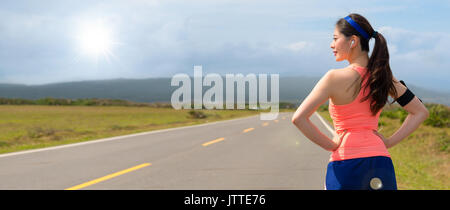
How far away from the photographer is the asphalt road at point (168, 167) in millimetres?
6785

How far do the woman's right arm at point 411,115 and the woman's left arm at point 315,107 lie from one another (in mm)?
469

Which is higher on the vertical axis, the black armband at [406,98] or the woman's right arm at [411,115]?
the black armband at [406,98]

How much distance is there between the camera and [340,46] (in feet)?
7.36

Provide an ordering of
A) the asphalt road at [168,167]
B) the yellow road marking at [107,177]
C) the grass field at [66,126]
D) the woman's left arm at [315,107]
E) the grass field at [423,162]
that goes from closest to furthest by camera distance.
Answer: the woman's left arm at [315,107] < the yellow road marking at [107,177] < the asphalt road at [168,167] < the grass field at [423,162] < the grass field at [66,126]

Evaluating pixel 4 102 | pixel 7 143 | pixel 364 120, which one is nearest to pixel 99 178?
pixel 364 120

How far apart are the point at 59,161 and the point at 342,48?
8599 mm

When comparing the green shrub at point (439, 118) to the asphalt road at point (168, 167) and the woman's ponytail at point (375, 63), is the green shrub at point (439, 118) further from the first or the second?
the woman's ponytail at point (375, 63)

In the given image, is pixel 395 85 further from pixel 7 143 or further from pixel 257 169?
pixel 7 143

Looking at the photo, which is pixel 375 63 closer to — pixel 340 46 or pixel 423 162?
pixel 340 46

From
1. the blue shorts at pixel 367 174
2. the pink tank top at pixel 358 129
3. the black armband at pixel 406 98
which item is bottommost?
the blue shorts at pixel 367 174

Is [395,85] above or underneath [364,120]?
above

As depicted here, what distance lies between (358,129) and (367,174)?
257 mm

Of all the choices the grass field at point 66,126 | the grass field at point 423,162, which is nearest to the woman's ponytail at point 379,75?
the grass field at point 423,162
